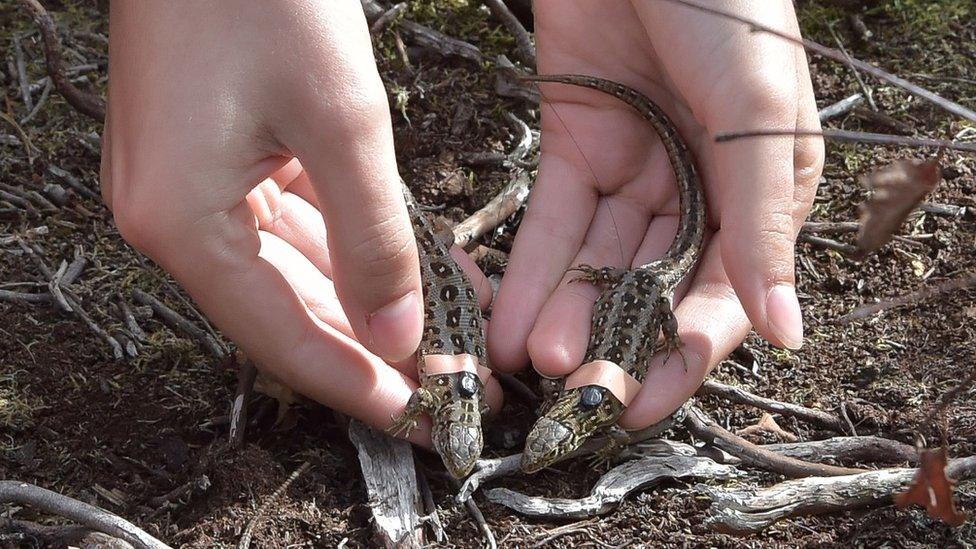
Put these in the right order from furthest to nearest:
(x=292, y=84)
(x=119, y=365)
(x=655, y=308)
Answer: (x=655, y=308) → (x=119, y=365) → (x=292, y=84)

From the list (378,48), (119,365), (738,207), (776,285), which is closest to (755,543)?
(776,285)

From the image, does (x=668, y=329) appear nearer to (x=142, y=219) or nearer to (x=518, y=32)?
(x=518, y=32)

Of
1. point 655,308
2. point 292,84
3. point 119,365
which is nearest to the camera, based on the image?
point 292,84

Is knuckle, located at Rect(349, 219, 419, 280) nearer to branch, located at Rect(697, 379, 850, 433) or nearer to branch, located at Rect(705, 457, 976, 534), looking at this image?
branch, located at Rect(705, 457, 976, 534)

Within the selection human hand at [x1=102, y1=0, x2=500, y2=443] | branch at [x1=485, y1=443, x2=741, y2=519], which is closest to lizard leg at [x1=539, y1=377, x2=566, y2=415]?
branch at [x1=485, y1=443, x2=741, y2=519]

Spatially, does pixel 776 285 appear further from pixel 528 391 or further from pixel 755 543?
pixel 528 391

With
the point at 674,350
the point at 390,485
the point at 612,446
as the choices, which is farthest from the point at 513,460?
the point at 674,350

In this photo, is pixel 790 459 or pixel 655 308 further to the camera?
pixel 655 308
